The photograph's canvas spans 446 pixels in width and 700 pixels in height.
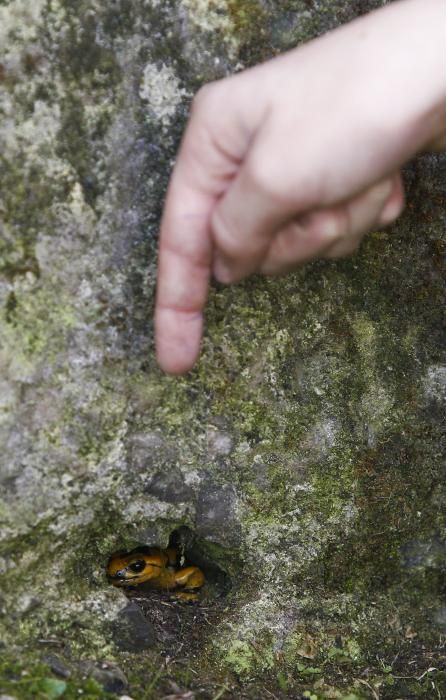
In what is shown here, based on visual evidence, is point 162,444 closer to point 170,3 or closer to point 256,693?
point 256,693

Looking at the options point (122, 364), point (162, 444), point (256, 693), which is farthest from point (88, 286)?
point (256, 693)

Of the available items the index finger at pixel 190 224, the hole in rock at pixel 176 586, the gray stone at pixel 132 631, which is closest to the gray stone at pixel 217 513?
the hole in rock at pixel 176 586

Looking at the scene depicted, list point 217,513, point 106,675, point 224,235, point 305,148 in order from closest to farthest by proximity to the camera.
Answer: point 305,148, point 224,235, point 106,675, point 217,513

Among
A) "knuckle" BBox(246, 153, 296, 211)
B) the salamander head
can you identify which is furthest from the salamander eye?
"knuckle" BBox(246, 153, 296, 211)

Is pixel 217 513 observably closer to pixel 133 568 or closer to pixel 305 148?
pixel 133 568

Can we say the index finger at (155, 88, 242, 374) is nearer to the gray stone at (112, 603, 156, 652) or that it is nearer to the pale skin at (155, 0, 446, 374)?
the pale skin at (155, 0, 446, 374)

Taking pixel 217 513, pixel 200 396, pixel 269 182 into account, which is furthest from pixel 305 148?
pixel 217 513
